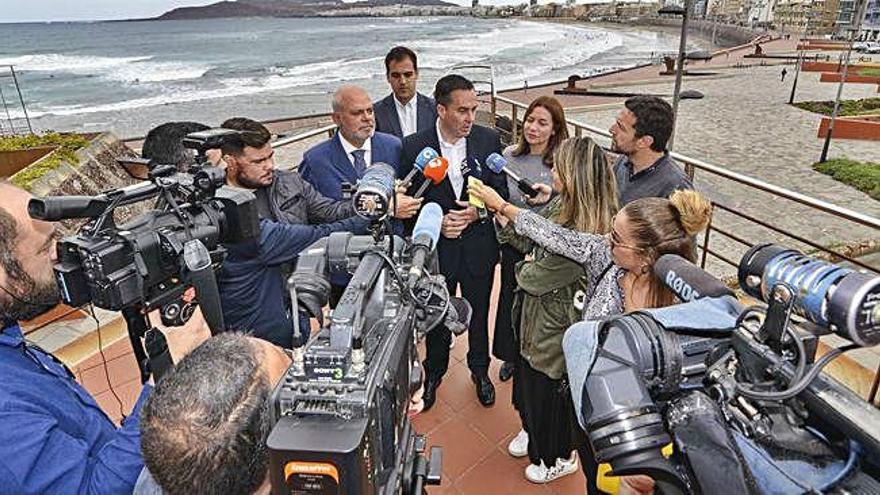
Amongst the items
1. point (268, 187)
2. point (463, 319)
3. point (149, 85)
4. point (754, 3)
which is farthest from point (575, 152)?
point (754, 3)

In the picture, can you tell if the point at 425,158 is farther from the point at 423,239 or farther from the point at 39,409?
the point at 39,409

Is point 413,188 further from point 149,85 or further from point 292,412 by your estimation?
point 149,85

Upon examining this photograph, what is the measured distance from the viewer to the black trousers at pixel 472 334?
316cm

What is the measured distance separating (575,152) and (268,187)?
55.1 inches

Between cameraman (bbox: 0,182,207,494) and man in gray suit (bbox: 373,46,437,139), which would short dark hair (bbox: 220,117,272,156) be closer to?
cameraman (bbox: 0,182,207,494)

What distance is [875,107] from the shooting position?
17047 mm

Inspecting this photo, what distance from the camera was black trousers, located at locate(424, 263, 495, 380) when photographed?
316cm

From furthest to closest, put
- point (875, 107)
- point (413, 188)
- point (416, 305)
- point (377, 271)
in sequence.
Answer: point (875, 107)
point (413, 188)
point (416, 305)
point (377, 271)

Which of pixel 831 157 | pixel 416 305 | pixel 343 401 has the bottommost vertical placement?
pixel 831 157

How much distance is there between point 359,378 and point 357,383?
11 mm

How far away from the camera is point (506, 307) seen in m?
3.22

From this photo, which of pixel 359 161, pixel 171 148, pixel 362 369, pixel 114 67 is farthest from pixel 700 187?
pixel 114 67

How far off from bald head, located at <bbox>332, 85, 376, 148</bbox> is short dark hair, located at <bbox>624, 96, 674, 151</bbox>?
150 cm

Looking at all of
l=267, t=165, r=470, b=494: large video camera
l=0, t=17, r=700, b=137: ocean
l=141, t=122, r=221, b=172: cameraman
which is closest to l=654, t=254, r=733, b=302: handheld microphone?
l=267, t=165, r=470, b=494: large video camera
